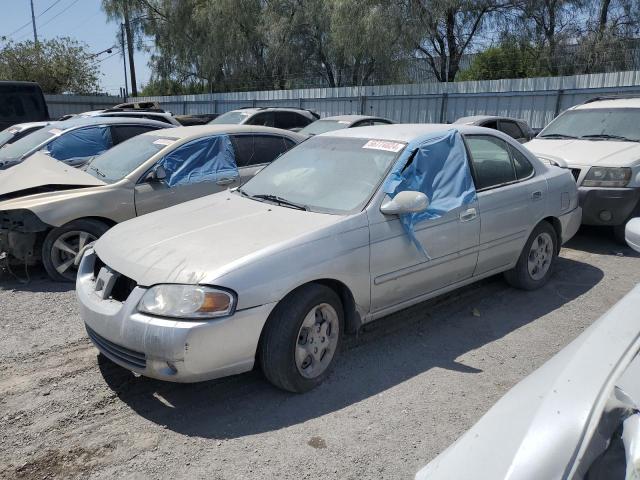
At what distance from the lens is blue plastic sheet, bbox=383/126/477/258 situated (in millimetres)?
4001

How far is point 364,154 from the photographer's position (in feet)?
14.0

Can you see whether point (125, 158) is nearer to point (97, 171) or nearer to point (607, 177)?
point (97, 171)

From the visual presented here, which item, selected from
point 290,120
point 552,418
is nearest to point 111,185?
point 552,418

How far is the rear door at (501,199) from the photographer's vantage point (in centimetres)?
462

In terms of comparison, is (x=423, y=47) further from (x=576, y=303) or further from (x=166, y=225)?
(x=166, y=225)

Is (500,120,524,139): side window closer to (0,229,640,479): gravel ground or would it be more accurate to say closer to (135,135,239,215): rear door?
(135,135,239,215): rear door

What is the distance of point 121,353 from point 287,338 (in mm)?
992

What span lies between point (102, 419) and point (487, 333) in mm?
2935

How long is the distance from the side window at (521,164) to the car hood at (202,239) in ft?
7.42

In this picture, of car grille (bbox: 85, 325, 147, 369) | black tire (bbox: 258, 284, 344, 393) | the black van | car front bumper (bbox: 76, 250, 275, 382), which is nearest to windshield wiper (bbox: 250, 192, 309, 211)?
black tire (bbox: 258, 284, 344, 393)

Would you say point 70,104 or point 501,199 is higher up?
point 70,104

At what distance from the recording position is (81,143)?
800 centimetres

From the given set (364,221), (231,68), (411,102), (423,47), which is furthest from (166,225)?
(231,68)

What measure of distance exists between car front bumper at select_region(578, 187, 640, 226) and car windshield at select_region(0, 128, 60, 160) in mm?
7509
